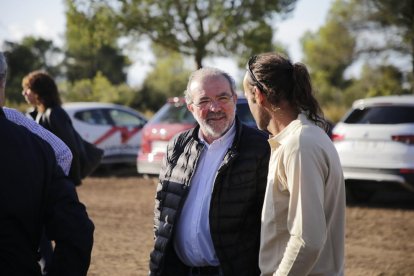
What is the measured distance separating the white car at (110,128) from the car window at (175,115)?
3236mm


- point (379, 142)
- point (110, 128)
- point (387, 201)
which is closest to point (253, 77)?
point (379, 142)

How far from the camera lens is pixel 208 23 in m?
23.9

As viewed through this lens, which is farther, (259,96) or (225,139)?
(225,139)

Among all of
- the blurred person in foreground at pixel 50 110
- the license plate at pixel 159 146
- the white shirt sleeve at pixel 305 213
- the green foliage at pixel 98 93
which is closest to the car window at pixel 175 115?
the license plate at pixel 159 146

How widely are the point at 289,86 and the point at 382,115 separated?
737 centimetres

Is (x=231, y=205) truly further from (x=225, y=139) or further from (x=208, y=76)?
(x=208, y=76)

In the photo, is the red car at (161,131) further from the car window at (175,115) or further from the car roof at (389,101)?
the car roof at (389,101)

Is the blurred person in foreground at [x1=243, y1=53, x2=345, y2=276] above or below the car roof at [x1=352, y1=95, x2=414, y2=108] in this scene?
above

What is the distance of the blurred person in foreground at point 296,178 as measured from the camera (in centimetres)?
239

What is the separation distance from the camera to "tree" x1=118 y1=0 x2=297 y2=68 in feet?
78.1

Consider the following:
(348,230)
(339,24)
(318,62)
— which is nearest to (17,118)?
(348,230)

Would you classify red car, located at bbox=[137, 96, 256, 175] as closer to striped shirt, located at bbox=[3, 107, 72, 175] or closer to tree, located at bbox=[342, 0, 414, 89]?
striped shirt, located at bbox=[3, 107, 72, 175]

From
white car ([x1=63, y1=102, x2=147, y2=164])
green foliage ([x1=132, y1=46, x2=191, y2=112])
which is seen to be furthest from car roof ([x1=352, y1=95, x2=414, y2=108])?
green foliage ([x1=132, y1=46, x2=191, y2=112])

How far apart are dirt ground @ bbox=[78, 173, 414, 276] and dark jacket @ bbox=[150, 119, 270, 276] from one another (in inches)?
119
